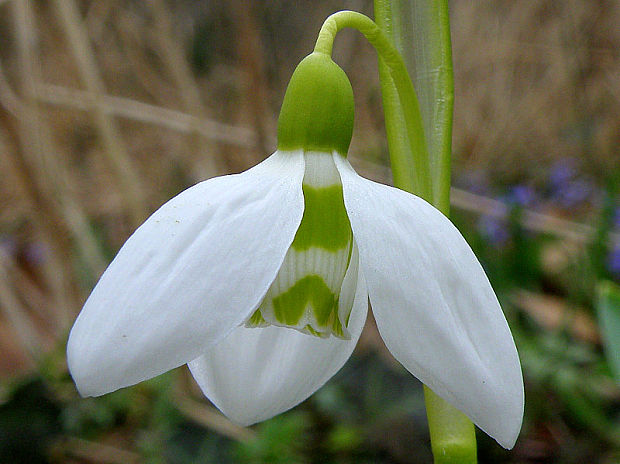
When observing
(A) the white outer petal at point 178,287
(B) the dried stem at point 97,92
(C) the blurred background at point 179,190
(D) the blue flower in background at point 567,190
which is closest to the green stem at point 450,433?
(A) the white outer petal at point 178,287

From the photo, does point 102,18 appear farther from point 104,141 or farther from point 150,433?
point 150,433

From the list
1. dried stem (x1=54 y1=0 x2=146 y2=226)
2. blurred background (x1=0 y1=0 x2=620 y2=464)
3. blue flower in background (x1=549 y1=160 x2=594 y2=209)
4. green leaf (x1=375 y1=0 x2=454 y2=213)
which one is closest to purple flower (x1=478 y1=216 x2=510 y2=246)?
blurred background (x1=0 y1=0 x2=620 y2=464)

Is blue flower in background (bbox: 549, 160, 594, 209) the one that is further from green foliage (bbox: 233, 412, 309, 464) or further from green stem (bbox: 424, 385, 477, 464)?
green stem (bbox: 424, 385, 477, 464)

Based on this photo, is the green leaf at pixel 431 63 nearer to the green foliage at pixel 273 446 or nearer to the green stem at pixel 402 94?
the green stem at pixel 402 94

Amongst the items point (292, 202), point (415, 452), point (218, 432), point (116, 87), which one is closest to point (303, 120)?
point (292, 202)

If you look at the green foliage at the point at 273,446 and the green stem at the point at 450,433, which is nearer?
the green stem at the point at 450,433

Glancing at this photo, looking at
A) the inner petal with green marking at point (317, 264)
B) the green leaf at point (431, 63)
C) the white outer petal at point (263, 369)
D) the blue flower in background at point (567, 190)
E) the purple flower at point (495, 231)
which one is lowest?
the blue flower in background at point (567, 190)
